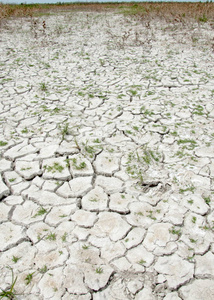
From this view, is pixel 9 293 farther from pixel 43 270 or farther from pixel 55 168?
pixel 55 168

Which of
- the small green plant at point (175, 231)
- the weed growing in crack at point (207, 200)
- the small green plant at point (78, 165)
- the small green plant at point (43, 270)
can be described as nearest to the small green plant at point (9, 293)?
the small green plant at point (43, 270)

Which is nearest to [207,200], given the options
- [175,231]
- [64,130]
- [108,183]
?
[175,231]

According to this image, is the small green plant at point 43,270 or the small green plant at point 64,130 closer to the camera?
the small green plant at point 43,270

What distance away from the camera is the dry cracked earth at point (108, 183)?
1.85 m

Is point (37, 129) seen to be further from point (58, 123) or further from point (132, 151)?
point (132, 151)

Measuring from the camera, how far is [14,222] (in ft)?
7.43

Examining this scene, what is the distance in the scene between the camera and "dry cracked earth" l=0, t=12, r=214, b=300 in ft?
6.07

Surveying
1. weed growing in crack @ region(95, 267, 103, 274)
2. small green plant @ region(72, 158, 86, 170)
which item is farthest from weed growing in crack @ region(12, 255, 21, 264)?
small green plant @ region(72, 158, 86, 170)

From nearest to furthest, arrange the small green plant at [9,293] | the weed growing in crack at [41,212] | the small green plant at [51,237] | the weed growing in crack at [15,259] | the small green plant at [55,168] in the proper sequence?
the small green plant at [9,293] → the weed growing in crack at [15,259] → the small green plant at [51,237] → the weed growing in crack at [41,212] → the small green plant at [55,168]

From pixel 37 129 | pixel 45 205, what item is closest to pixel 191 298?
pixel 45 205

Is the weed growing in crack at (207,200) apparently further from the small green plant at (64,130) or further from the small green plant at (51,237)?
the small green plant at (64,130)

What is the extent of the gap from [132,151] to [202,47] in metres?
5.28

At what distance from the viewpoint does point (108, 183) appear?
266cm

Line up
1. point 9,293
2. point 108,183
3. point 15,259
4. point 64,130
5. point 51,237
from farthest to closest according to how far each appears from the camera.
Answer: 1. point 64,130
2. point 108,183
3. point 51,237
4. point 15,259
5. point 9,293
